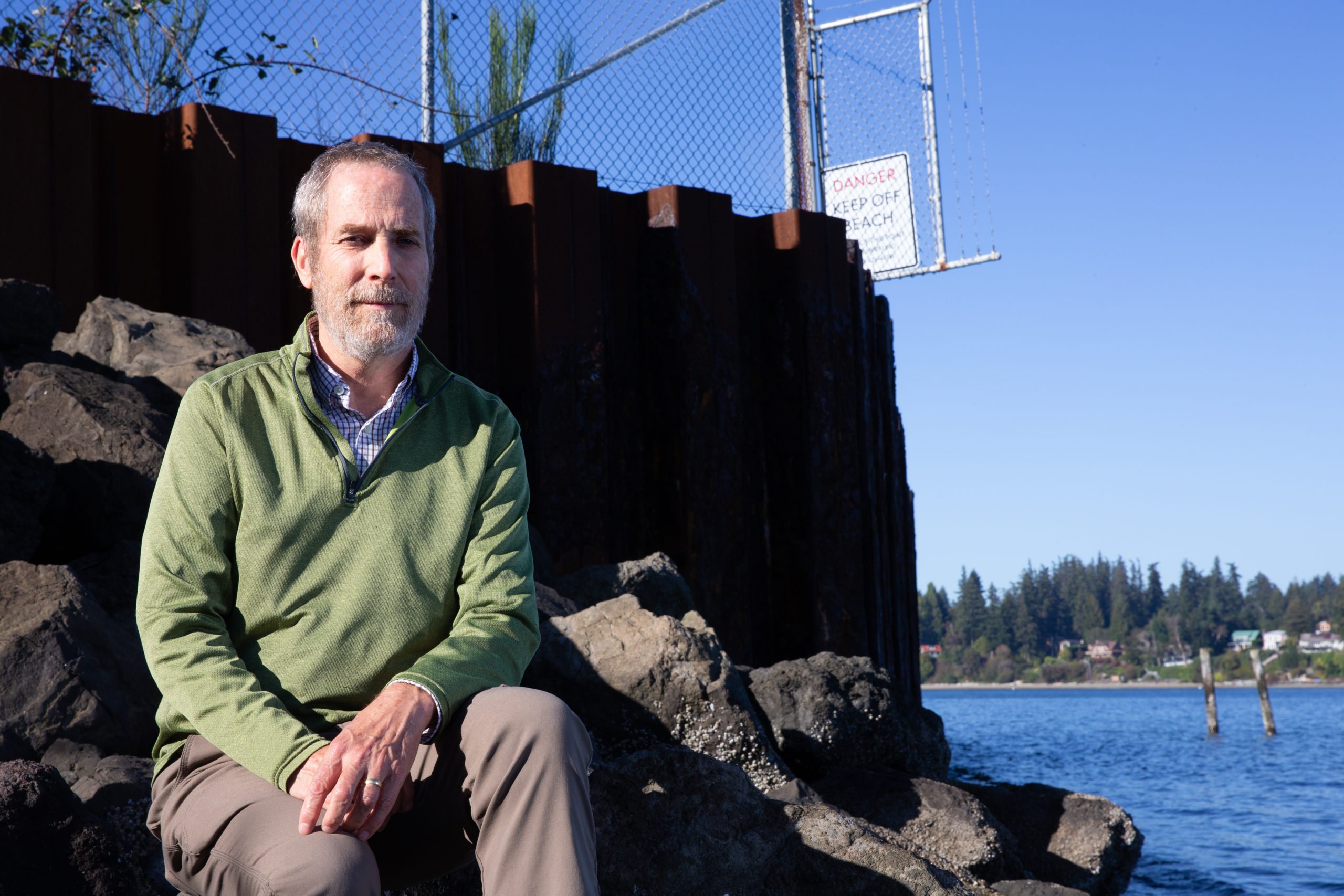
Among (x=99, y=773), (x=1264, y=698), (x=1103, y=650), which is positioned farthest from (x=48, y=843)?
(x=1103, y=650)

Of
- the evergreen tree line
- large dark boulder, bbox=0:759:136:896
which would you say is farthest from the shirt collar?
the evergreen tree line

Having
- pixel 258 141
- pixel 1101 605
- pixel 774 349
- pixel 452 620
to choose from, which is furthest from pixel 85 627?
pixel 1101 605

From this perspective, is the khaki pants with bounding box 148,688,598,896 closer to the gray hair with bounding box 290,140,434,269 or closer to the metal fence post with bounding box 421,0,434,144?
the gray hair with bounding box 290,140,434,269

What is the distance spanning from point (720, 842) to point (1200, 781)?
24.2 m

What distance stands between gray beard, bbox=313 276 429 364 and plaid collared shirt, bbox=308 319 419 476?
0.21ft

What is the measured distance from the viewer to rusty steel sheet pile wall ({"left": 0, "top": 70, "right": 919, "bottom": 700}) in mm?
6039

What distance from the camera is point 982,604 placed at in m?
131

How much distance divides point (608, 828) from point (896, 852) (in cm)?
85

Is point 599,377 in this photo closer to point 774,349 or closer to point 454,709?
point 774,349

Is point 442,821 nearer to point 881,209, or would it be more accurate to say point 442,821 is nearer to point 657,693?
point 657,693

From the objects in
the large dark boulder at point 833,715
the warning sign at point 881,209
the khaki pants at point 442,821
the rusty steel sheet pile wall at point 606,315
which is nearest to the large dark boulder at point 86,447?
the rusty steel sheet pile wall at point 606,315

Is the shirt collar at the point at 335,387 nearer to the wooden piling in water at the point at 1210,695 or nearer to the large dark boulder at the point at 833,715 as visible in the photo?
the large dark boulder at the point at 833,715

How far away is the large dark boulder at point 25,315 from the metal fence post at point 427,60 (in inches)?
96.9

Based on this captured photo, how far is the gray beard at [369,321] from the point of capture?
248cm
